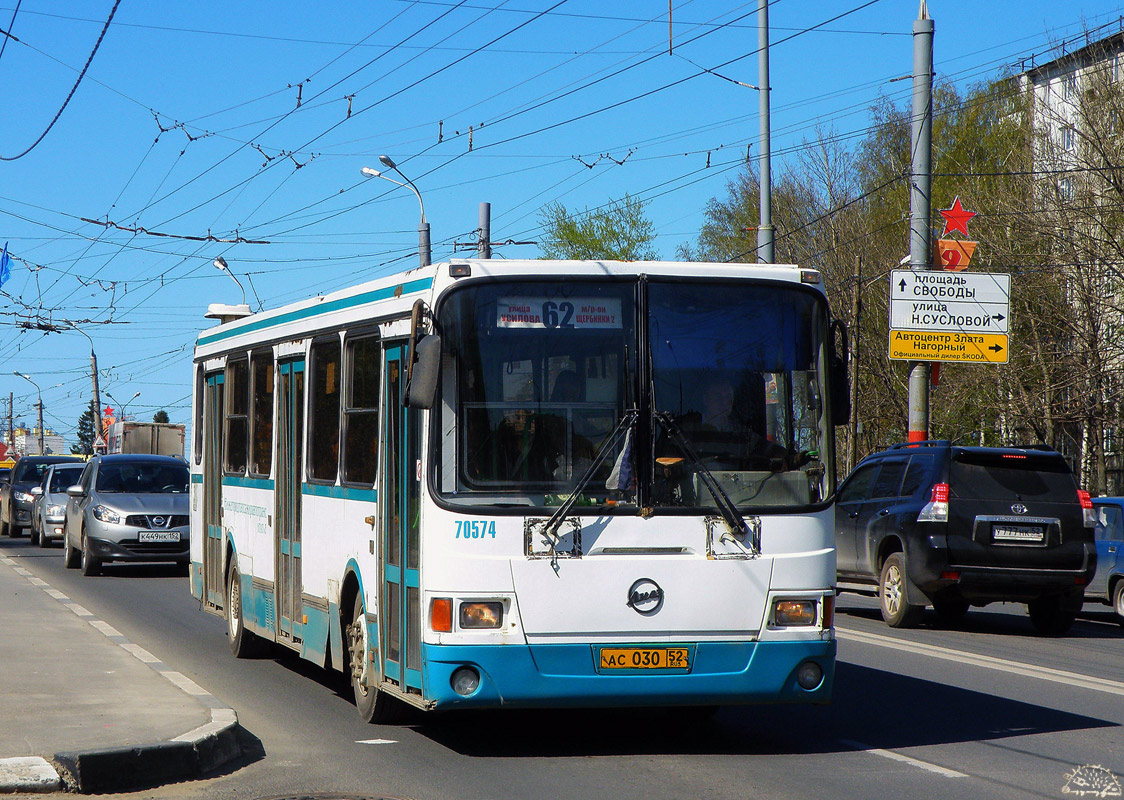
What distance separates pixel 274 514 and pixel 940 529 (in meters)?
7.53

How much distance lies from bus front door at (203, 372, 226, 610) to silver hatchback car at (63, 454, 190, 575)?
8489 mm

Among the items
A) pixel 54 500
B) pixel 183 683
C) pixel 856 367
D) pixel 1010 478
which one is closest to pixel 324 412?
pixel 183 683

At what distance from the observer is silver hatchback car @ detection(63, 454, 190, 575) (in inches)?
858

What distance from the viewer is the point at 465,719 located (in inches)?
364

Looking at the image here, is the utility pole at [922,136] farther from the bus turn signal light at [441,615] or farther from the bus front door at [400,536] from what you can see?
the bus turn signal light at [441,615]

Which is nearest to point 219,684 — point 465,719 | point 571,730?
point 465,719

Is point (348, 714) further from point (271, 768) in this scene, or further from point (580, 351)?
point (580, 351)

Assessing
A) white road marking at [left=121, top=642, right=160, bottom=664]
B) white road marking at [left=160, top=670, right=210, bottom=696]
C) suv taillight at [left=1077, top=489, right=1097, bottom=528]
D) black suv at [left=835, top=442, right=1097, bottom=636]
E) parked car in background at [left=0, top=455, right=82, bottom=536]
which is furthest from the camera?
parked car in background at [left=0, top=455, right=82, bottom=536]

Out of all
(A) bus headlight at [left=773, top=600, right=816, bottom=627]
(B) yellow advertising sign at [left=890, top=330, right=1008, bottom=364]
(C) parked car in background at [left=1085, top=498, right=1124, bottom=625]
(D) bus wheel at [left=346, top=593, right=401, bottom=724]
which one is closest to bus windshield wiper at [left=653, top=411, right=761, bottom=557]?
(A) bus headlight at [left=773, top=600, right=816, bottom=627]

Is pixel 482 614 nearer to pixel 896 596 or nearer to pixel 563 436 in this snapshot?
pixel 563 436

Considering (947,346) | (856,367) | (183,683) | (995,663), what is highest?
(947,346)

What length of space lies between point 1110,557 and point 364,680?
37.4ft

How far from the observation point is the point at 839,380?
8.34 m

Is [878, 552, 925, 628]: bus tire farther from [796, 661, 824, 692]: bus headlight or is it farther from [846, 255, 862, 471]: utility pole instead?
[796, 661, 824, 692]: bus headlight
